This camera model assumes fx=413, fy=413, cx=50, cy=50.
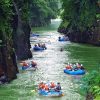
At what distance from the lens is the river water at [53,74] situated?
106ft

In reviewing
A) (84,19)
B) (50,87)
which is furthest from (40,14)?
(50,87)

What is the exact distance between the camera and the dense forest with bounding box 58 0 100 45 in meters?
55.5

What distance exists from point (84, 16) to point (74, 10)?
11.8 ft

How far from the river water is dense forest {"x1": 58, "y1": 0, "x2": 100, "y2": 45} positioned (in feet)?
12.6

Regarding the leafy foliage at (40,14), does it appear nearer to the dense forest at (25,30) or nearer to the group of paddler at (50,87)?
the dense forest at (25,30)

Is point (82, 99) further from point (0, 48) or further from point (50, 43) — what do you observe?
point (50, 43)

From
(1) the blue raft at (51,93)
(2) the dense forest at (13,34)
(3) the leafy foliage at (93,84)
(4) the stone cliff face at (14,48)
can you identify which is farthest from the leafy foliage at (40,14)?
(3) the leafy foliage at (93,84)

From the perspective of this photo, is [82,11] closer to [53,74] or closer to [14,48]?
[14,48]

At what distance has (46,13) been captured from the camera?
124812 millimetres

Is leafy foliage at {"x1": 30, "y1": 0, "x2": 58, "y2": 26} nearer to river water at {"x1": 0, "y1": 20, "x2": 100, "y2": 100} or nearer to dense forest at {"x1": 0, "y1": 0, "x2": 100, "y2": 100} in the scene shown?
dense forest at {"x1": 0, "y1": 0, "x2": 100, "y2": 100}

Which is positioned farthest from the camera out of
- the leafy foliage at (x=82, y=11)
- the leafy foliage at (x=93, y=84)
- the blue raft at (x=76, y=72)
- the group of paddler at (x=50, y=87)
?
the leafy foliage at (x=82, y=11)

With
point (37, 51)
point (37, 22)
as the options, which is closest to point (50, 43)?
point (37, 51)

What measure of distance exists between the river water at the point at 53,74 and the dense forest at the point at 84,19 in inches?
151

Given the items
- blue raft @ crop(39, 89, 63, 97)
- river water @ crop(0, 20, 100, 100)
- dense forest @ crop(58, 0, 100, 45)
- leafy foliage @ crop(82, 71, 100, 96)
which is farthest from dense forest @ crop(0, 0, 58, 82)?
leafy foliage @ crop(82, 71, 100, 96)
